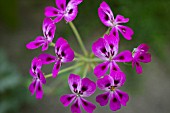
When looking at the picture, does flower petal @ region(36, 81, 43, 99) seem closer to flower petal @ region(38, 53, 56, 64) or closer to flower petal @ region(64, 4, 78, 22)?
flower petal @ region(38, 53, 56, 64)

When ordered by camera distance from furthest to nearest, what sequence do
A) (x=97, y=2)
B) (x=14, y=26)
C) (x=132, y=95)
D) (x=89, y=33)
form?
(x=14, y=26) → (x=89, y=33) → (x=132, y=95) → (x=97, y=2)

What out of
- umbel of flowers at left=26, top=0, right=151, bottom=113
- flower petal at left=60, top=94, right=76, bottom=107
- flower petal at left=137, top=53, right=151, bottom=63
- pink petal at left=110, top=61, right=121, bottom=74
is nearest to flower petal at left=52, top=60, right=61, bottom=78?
umbel of flowers at left=26, top=0, right=151, bottom=113

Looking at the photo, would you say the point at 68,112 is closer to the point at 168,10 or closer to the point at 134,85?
the point at 134,85

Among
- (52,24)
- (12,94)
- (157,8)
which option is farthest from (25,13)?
(52,24)

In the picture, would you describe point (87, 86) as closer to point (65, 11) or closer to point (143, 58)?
point (143, 58)

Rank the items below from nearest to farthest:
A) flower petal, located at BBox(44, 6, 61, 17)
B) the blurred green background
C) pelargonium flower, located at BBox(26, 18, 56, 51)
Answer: pelargonium flower, located at BBox(26, 18, 56, 51) → flower petal, located at BBox(44, 6, 61, 17) → the blurred green background
